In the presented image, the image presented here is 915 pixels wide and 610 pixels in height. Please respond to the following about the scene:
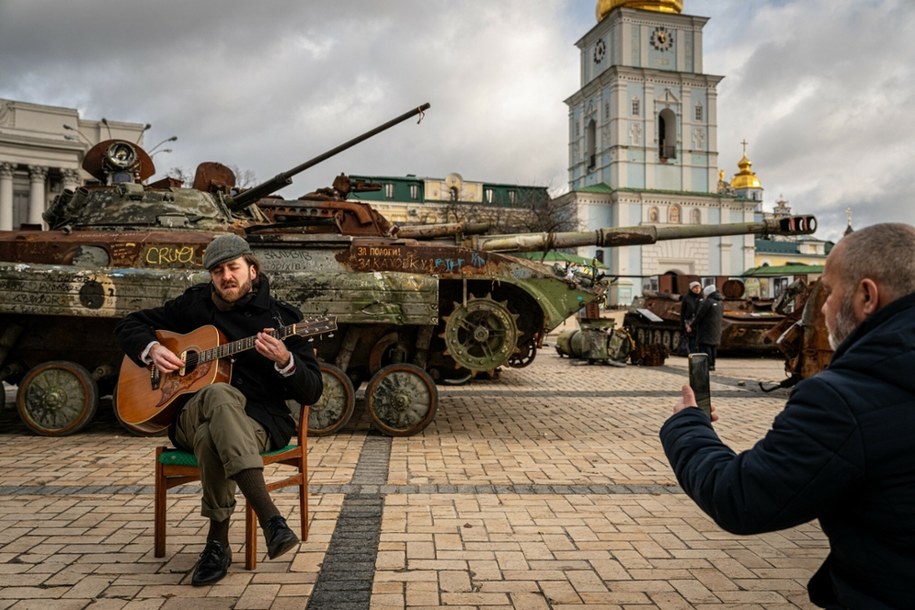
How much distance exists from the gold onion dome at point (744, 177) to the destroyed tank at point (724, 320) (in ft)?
188

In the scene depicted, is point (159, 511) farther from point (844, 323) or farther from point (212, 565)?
point (844, 323)

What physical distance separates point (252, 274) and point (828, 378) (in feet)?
9.68

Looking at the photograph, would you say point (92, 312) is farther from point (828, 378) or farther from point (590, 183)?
point (590, 183)

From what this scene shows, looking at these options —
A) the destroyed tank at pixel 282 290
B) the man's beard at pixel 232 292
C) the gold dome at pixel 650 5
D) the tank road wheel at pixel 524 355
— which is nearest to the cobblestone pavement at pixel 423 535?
the destroyed tank at pixel 282 290

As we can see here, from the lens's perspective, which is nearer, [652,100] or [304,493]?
[304,493]

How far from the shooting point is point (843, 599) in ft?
5.76

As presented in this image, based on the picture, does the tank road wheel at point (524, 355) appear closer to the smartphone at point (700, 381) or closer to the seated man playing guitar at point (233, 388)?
the seated man playing guitar at point (233, 388)

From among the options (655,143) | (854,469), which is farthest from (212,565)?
(655,143)

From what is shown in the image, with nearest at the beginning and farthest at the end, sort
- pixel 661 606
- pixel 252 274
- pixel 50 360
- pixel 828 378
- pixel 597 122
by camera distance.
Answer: pixel 828 378
pixel 661 606
pixel 252 274
pixel 50 360
pixel 597 122

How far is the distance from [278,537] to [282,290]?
12.9 feet

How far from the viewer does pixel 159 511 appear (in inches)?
146

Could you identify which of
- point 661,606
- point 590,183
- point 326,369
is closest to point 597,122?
point 590,183

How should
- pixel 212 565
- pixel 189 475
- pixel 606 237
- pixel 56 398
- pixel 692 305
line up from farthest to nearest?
pixel 692 305 < pixel 606 237 < pixel 56 398 < pixel 189 475 < pixel 212 565

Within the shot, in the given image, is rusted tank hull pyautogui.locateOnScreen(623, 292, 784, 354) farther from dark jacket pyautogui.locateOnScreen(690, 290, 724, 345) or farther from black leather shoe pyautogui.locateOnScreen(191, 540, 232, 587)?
black leather shoe pyautogui.locateOnScreen(191, 540, 232, 587)
